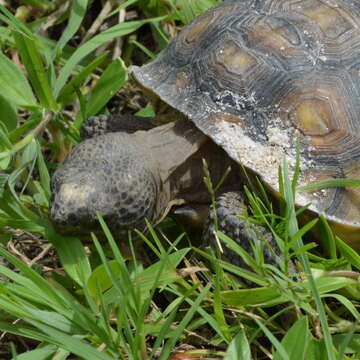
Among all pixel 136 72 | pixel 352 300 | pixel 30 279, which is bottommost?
pixel 352 300

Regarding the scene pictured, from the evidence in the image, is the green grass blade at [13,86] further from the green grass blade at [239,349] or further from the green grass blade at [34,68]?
the green grass blade at [239,349]

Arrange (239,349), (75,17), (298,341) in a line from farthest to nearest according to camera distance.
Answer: (75,17), (239,349), (298,341)

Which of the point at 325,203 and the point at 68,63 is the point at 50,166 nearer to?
the point at 68,63

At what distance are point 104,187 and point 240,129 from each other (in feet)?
2.00

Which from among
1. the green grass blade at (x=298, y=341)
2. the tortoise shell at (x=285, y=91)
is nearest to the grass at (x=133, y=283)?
the green grass blade at (x=298, y=341)

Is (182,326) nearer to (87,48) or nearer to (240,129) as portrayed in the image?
(240,129)

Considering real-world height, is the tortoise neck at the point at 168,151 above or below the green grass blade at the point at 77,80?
below

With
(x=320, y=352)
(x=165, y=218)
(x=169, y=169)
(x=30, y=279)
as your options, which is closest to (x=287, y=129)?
(x=169, y=169)

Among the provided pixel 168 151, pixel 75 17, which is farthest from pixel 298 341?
pixel 75 17

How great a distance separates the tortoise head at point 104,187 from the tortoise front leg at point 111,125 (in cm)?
43

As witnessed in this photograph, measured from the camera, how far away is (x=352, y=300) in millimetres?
2334

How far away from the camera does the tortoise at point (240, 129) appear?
7.95ft

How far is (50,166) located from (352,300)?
1613 millimetres

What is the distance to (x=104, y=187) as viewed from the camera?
2346 mm
